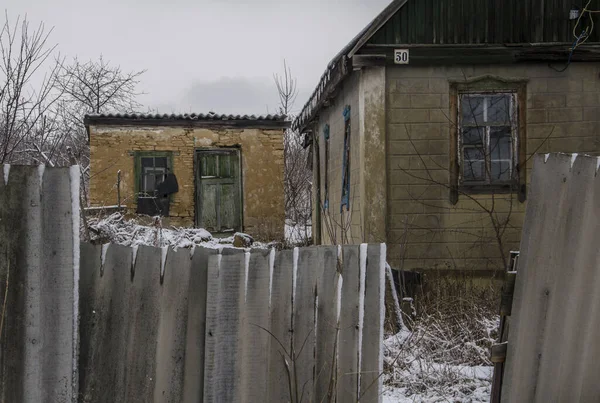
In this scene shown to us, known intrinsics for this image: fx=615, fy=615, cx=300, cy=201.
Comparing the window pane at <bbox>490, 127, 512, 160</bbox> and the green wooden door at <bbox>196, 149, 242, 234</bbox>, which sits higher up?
the window pane at <bbox>490, 127, 512, 160</bbox>

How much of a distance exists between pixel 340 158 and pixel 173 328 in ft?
26.2

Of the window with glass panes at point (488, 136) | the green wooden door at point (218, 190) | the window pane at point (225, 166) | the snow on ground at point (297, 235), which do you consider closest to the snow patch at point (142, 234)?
the green wooden door at point (218, 190)

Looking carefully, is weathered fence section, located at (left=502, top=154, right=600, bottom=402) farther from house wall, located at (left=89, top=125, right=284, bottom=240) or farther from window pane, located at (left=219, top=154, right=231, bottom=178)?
window pane, located at (left=219, top=154, right=231, bottom=178)

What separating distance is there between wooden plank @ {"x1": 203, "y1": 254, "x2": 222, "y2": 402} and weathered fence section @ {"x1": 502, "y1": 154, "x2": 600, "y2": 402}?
4.81ft

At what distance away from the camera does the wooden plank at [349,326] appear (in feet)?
9.50

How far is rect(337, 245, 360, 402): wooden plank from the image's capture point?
9.50ft

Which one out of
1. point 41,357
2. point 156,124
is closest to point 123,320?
point 41,357

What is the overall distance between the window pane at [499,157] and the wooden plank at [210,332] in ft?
20.7

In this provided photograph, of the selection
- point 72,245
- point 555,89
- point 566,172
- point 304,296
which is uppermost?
point 555,89

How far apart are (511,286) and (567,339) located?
382mm

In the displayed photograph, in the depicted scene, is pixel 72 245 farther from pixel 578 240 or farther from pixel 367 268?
pixel 578 240

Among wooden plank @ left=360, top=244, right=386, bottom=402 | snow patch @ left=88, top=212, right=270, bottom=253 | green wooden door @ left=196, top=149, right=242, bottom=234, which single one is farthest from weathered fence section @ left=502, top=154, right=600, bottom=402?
green wooden door @ left=196, top=149, right=242, bottom=234

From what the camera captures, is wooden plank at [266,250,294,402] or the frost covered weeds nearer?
wooden plank at [266,250,294,402]

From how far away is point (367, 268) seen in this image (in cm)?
293
